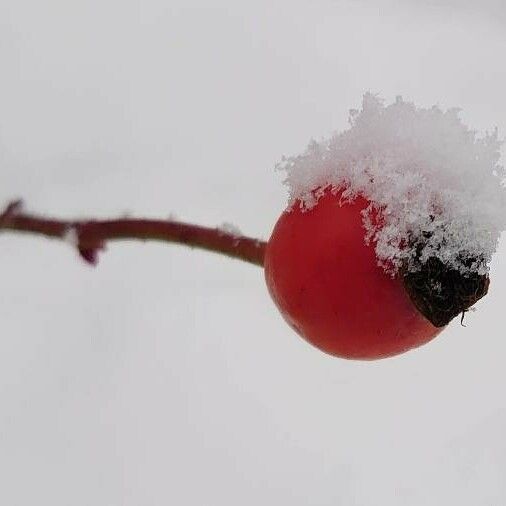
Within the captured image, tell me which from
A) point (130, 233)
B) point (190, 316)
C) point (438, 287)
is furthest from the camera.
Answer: point (190, 316)

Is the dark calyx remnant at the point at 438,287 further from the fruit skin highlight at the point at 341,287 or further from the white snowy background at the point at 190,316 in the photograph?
the white snowy background at the point at 190,316

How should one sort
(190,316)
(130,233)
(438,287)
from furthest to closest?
(190,316)
(130,233)
(438,287)

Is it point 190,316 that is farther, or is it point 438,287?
point 190,316

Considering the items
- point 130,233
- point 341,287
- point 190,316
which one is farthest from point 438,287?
point 190,316

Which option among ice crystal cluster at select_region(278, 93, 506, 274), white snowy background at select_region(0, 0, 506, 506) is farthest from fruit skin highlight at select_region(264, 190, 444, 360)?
white snowy background at select_region(0, 0, 506, 506)

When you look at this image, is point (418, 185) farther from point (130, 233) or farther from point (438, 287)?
point (130, 233)

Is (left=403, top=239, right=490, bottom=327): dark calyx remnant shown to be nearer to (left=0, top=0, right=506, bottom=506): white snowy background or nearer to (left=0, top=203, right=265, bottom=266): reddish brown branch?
(left=0, top=203, right=265, bottom=266): reddish brown branch
